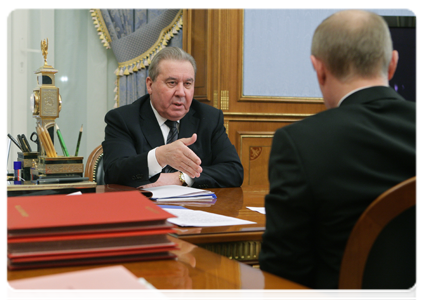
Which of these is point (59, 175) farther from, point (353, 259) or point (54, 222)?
point (353, 259)

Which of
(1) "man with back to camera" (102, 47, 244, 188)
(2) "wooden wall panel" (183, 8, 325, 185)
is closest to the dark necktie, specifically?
(1) "man with back to camera" (102, 47, 244, 188)

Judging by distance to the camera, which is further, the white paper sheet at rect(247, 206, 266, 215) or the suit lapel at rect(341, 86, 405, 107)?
the white paper sheet at rect(247, 206, 266, 215)

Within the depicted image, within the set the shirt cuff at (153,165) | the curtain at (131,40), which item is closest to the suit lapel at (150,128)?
the shirt cuff at (153,165)

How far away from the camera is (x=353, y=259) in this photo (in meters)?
0.67

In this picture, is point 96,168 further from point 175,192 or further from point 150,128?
point 175,192

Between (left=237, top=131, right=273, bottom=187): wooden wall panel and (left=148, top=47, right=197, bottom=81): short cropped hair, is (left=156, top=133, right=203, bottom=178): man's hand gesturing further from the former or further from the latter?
(left=237, top=131, right=273, bottom=187): wooden wall panel

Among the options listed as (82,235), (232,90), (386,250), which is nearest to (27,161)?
(82,235)

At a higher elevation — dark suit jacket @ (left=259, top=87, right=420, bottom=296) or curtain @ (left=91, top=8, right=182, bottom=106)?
curtain @ (left=91, top=8, right=182, bottom=106)

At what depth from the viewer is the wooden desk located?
0.61 metres

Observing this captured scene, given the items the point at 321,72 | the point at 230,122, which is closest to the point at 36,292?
the point at 321,72

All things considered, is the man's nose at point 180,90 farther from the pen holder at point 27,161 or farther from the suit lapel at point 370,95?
the suit lapel at point 370,95

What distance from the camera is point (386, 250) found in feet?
2.24

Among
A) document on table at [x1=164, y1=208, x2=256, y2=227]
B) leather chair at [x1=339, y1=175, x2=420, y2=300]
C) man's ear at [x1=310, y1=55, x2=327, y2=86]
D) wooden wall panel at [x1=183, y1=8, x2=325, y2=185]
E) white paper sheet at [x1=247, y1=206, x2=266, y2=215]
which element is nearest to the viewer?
leather chair at [x1=339, y1=175, x2=420, y2=300]

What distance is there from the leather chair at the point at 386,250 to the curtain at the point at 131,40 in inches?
132
